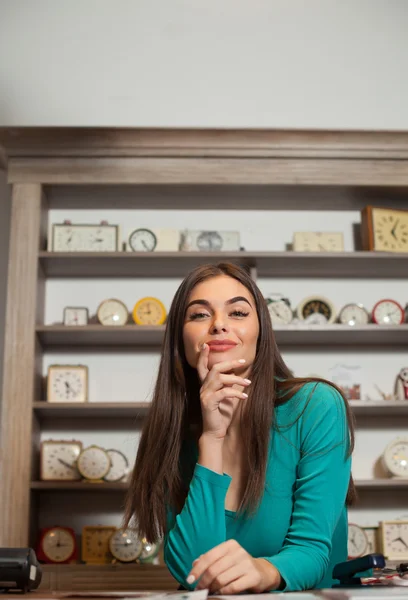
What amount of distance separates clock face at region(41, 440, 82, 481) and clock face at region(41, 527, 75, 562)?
229mm

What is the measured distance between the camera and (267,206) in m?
3.65

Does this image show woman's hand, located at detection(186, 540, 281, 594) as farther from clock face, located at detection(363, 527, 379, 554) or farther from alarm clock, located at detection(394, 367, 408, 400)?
alarm clock, located at detection(394, 367, 408, 400)

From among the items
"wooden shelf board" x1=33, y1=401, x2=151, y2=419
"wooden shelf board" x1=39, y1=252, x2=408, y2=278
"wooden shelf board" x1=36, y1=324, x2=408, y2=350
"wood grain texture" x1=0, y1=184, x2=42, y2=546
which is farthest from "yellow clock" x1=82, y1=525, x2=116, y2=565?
"wooden shelf board" x1=39, y1=252, x2=408, y2=278

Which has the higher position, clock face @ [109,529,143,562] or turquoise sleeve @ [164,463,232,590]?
turquoise sleeve @ [164,463,232,590]

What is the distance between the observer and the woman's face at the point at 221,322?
1651 millimetres

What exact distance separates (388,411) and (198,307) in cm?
195

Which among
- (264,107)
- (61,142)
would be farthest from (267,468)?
(264,107)

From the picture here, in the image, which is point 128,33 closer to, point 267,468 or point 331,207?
point 331,207

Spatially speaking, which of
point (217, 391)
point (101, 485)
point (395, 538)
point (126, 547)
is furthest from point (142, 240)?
point (217, 391)

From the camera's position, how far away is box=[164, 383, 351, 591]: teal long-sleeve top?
1.42m

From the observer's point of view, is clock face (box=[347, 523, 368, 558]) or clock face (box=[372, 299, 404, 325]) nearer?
clock face (box=[347, 523, 368, 558])

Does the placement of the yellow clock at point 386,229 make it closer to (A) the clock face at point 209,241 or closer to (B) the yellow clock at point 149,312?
(A) the clock face at point 209,241

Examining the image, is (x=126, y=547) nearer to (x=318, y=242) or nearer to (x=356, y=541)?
(x=356, y=541)

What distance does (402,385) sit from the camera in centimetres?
342
